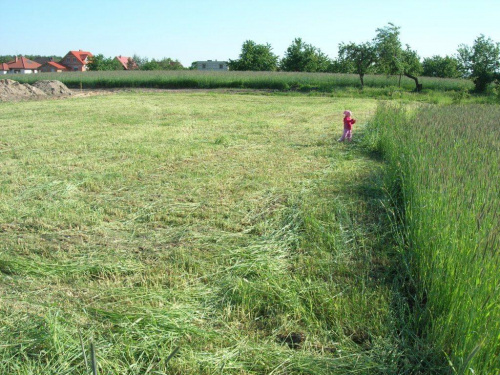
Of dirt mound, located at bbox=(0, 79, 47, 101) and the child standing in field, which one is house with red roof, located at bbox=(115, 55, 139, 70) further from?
the child standing in field

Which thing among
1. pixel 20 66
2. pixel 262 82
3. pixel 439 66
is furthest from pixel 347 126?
pixel 20 66

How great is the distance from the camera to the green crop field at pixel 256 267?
7.23ft

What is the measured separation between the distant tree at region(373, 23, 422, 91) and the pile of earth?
824 inches

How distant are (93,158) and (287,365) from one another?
6316 mm

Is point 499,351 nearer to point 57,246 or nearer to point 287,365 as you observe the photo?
point 287,365

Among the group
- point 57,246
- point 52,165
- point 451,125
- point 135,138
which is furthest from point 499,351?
point 135,138

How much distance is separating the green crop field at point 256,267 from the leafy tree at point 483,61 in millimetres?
21765

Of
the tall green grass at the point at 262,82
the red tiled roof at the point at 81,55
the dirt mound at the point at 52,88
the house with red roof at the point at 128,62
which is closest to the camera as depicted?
the dirt mound at the point at 52,88

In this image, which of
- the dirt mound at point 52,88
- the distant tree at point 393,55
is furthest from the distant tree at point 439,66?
the dirt mound at point 52,88

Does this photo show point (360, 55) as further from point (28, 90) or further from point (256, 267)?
point (256, 267)

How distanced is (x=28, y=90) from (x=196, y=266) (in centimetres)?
2348

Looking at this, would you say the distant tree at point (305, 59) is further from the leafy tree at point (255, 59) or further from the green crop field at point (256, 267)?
the green crop field at point (256, 267)

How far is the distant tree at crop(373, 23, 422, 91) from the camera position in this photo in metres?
25.6

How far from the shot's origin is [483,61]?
1077 inches
